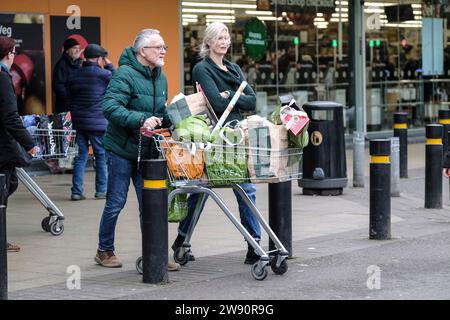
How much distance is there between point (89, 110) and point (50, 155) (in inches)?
102

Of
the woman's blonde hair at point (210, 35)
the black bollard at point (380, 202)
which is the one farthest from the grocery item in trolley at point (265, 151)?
the black bollard at point (380, 202)

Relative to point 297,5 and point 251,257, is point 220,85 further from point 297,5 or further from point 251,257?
point 297,5

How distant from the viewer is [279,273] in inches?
335

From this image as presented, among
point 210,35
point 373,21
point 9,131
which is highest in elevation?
point 373,21

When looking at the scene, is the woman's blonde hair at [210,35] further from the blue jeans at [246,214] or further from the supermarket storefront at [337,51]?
the supermarket storefront at [337,51]

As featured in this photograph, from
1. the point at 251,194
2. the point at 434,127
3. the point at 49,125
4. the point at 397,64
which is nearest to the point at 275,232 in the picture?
the point at 251,194

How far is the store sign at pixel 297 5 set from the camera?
67.3 feet

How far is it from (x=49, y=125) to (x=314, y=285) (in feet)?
13.4

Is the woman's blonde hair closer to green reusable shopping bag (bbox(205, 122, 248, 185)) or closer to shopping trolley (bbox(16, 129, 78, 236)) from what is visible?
green reusable shopping bag (bbox(205, 122, 248, 185))

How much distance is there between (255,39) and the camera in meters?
20.3

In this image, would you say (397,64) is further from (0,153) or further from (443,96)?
(0,153)

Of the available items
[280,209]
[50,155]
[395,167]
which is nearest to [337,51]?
[395,167]

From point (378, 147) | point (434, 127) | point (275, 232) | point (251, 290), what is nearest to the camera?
point (251, 290)

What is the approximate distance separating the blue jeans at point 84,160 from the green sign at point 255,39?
275 inches
